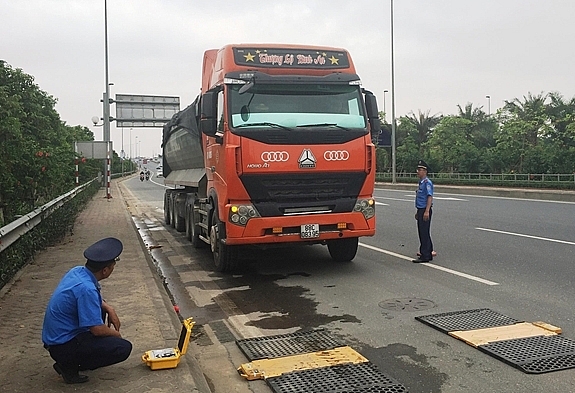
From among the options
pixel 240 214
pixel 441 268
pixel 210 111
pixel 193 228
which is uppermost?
pixel 210 111

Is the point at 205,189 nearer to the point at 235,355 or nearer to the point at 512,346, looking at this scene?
the point at 235,355

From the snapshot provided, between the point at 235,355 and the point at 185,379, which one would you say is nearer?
the point at 185,379

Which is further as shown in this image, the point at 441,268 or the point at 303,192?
the point at 441,268

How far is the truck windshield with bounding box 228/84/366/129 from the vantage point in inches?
334

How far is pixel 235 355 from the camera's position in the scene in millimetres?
5586

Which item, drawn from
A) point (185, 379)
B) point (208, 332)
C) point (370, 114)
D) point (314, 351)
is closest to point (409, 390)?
point (314, 351)

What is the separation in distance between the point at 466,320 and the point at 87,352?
390 cm

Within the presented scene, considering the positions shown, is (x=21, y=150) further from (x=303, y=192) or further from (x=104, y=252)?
(x=104, y=252)

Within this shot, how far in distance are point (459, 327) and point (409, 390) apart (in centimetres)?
172

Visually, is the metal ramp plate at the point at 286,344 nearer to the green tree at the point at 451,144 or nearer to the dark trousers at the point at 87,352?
the dark trousers at the point at 87,352

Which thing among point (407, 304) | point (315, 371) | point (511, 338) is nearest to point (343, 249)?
point (407, 304)

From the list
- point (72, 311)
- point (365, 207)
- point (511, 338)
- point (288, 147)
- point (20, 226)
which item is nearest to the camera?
point (72, 311)

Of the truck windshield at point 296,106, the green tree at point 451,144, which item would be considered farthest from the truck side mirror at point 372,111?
the green tree at point 451,144

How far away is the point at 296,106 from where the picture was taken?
8688mm
